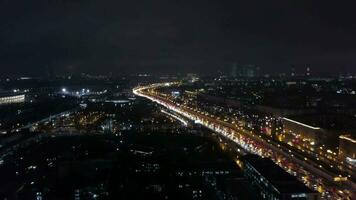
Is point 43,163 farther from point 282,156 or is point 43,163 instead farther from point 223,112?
point 223,112

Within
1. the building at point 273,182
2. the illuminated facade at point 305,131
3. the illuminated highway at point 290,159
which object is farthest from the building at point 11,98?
the building at point 273,182

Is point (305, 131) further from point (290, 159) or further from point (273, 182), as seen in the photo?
point (273, 182)

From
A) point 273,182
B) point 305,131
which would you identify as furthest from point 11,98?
point 273,182

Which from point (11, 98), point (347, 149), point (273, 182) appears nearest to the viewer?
point (273, 182)

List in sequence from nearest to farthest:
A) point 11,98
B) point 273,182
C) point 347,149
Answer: point 273,182 → point 347,149 → point 11,98

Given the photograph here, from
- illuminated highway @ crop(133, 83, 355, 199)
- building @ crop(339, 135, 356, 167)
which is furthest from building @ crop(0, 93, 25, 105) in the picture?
building @ crop(339, 135, 356, 167)

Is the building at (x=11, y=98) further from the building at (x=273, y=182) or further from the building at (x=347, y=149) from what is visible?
the building at (x=347, y=149)

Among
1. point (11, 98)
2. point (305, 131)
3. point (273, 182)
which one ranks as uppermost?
point (273, 182)
